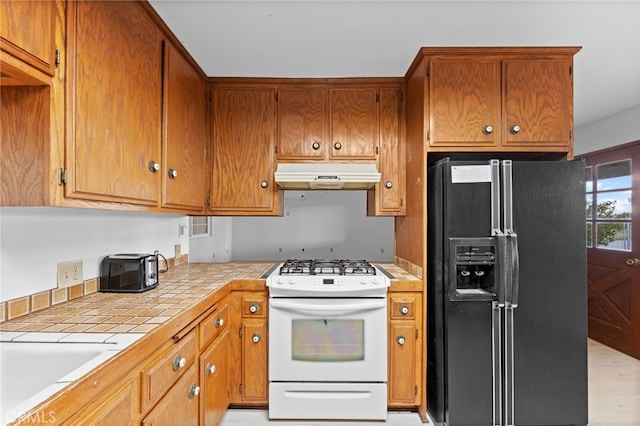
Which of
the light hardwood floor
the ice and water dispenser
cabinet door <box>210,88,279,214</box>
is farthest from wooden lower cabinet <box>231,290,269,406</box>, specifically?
the ice and water dispenser

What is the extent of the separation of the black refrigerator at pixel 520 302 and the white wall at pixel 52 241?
1.93m

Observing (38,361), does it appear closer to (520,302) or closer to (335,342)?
(335,342)

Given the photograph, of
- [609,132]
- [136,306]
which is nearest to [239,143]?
[136,306]

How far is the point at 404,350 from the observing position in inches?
83.4

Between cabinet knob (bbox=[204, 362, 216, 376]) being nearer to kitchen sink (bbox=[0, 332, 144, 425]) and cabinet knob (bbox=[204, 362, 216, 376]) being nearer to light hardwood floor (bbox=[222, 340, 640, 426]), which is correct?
light hardwood floor (bbox=[222, 340, 640, 426])

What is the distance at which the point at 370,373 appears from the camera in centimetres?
206

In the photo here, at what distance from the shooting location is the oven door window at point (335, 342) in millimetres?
2072

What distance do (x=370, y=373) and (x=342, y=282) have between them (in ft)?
1.95

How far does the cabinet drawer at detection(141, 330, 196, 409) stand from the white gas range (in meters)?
0.69

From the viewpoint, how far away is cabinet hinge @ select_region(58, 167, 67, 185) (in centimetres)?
110

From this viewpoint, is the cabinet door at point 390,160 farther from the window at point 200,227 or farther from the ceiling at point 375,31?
the window at point 200,227

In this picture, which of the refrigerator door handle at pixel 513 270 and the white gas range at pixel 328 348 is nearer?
the refrigerator door handle at pixel 513 270

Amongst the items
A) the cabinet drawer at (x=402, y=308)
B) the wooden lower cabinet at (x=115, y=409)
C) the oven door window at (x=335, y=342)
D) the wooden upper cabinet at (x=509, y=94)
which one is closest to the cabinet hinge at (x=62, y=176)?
the wooden lower cabinet at (x=115, y=409)

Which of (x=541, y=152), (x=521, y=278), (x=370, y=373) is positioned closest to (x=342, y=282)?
(x=370, y=373)
